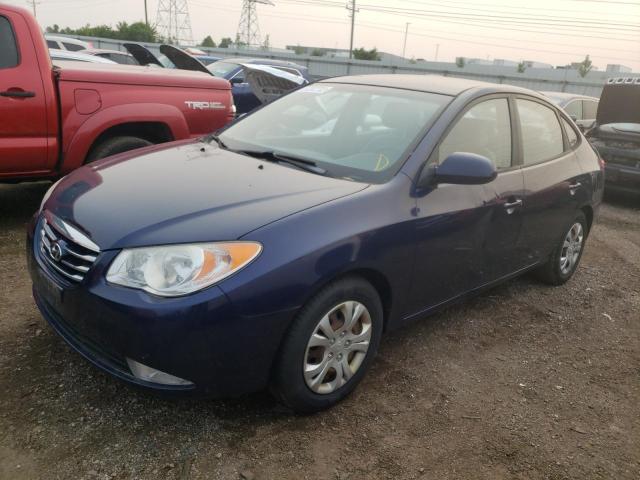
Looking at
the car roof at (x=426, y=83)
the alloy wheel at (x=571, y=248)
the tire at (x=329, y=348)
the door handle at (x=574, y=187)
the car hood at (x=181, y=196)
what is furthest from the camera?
the alloy wheel at (x=571, y=248)

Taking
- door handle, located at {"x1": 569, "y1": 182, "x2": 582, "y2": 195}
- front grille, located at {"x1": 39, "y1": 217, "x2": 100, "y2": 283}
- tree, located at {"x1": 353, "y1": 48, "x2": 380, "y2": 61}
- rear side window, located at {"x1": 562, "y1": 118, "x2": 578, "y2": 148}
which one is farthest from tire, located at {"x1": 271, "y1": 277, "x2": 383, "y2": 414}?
tree, located at {"x1": 353, "y1": 48, "x2": 380, "y2": 61}

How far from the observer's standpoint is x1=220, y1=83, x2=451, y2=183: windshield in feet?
10.1

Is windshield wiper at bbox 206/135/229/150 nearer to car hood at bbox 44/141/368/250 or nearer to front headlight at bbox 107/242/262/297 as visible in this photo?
car hood at bbox 44/141/368/250

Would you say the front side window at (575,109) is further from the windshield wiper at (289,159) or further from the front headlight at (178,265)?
the front headlight at (178,265)

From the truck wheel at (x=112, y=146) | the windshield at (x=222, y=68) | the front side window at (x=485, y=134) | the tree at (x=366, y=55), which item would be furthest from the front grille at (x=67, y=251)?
the tree at (x=366, y=55)

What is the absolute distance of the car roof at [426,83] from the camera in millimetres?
3542

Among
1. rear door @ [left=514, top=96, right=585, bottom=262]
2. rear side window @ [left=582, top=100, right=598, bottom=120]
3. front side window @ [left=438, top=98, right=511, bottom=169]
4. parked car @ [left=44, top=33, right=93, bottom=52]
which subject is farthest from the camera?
parked car @ [left=44, top=33, right=93, bottom=52]

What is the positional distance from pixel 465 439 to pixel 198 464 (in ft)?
4.16

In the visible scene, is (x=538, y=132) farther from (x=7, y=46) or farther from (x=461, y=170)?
(x=7, y=46)

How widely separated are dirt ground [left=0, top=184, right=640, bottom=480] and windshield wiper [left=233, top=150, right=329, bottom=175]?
1.20 m

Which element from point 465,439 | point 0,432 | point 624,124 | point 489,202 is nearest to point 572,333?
point 489,202

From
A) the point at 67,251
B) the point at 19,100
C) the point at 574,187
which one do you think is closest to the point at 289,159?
the point at 67,251

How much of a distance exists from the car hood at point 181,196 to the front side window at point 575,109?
8.30 meters

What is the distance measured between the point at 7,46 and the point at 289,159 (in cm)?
303
